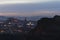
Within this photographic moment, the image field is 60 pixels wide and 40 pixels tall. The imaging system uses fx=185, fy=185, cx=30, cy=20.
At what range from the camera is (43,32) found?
9.07 feet

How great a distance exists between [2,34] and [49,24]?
0.71 m

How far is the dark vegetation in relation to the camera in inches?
106

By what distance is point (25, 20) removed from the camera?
118 inches

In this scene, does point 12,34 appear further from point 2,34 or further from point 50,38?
point 50,38

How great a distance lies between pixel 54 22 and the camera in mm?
2705

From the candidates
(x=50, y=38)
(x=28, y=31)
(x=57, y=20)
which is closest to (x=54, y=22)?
(x=57, y=20)

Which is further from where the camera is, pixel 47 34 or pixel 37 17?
pixel 37 17

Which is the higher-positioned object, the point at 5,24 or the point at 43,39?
the point at 5,24

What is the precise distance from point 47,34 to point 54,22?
204 millimetres

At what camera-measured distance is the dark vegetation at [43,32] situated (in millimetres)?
2691

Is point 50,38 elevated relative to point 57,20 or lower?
lower

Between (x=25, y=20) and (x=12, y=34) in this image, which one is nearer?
(x=12, y=34)

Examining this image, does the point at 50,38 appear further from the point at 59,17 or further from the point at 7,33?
the point at 7,33

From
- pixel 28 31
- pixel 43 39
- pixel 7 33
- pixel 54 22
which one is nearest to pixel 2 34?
pixel 7 33
